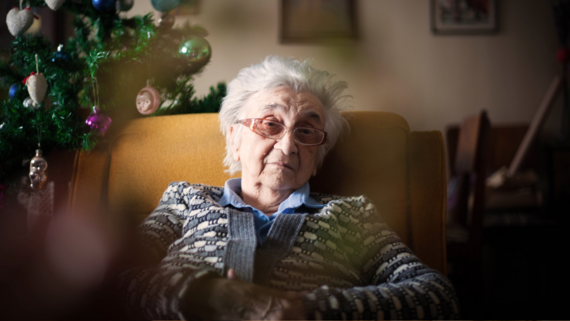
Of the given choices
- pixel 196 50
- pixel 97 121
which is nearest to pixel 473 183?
pixel 196 50

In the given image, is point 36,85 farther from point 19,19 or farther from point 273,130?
point 273,130

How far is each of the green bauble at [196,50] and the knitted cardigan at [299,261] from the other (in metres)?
0.57

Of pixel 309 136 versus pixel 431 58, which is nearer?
pixel 309 136

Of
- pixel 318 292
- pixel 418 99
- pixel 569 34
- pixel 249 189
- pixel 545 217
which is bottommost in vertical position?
pixel 545 217

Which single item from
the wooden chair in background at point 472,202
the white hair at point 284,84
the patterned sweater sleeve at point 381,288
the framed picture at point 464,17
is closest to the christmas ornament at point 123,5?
the white hair at point 284,84

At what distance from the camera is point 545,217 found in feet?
7.74

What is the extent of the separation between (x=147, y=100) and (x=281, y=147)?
55cm

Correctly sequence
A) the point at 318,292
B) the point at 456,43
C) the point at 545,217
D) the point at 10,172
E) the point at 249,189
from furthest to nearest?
the point at 456,43 → the point at 545,217 → the point at 10,172 → the point at 249,189 → the point at 318,292

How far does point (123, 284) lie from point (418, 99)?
247cm

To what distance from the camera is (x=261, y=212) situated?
40.5 inches

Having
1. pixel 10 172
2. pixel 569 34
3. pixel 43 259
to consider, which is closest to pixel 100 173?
pixel 10 172

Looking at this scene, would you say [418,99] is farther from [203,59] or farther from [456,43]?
[203,59]

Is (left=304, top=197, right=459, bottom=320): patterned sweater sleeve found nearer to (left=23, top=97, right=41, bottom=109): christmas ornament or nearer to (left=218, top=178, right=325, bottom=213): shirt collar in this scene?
(left=218, top=178, right=325, bottom=213): shirt collar

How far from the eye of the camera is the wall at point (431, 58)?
8.74 ft
